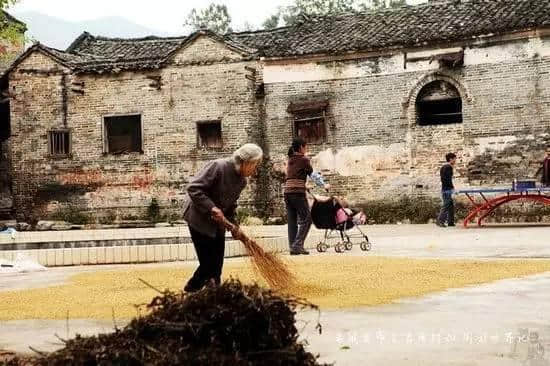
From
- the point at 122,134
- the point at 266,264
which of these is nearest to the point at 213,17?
the point at 122,134

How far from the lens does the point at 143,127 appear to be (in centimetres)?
2562

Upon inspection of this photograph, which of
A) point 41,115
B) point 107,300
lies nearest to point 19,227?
point 41,115

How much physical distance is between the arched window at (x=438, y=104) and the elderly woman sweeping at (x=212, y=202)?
1670cm

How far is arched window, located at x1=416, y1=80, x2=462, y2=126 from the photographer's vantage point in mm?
22688

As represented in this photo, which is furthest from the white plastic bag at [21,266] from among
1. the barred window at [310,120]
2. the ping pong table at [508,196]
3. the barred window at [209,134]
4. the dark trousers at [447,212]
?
the barred window at [209,134]

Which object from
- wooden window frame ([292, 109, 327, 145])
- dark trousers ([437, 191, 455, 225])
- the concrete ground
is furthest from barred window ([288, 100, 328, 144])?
the concrete ground

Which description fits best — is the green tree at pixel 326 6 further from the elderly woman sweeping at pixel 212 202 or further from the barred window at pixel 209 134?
the elderly woman sweeping at pixel 212 202

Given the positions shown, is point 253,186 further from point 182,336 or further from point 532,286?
point 182,336

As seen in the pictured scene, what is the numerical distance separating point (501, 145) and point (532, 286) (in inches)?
591

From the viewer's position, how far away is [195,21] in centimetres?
5969

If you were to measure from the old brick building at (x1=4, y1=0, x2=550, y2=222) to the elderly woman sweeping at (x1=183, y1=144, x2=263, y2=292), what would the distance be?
16.1m

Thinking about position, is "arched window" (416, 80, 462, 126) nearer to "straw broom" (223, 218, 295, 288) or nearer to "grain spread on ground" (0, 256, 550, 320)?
"grain spread on ground" (0, 256, 550, 320)

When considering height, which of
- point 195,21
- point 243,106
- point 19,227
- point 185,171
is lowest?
point 19,227

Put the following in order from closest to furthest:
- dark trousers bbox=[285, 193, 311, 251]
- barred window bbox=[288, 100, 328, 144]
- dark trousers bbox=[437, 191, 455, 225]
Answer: dark trousers bbox=[285, 193, 311, 251] → dark trousers bbox=[437, 191, 455, 225] → barred window bbox=[288, 100, 328, 144]
